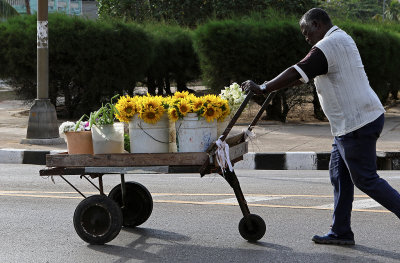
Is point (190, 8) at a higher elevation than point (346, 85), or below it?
higher

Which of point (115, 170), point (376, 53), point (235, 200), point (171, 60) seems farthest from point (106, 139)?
point (171, 60)

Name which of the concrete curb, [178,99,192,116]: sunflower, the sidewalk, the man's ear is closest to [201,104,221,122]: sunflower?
[178,99,192,116]: sunflower

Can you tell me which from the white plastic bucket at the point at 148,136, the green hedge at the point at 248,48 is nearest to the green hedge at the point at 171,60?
the green hedge at the point at 248,48

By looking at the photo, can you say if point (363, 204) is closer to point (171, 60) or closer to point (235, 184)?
point (235, 184)

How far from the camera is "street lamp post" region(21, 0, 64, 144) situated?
42.5 ft

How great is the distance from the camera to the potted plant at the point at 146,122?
563 centimetres

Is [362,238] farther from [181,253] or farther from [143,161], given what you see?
[143,161]

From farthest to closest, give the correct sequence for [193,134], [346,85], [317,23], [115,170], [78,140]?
[78,140] < [115,170] < [193,134] < [317,23] < [346,85]

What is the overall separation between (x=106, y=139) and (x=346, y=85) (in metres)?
1.89

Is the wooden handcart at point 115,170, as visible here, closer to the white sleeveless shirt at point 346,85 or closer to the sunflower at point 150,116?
the sunflower at point 150,116

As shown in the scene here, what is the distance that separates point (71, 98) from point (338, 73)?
12.9 m

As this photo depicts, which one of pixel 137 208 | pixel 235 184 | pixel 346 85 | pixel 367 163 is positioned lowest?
pixel 137 208

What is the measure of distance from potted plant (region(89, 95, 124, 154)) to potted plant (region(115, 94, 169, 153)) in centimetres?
10

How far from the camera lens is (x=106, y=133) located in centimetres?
576
